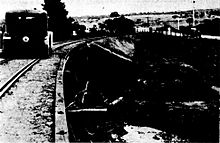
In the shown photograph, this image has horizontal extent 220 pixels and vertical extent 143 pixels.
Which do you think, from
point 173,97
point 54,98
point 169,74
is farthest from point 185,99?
point 54,98

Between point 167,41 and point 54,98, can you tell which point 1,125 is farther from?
point 167,41

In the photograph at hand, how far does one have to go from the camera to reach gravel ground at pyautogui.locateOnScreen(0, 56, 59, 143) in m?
6.46

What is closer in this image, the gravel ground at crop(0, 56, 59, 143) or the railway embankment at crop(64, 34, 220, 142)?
the gravel ground at crop(0, 56, 59, 143)

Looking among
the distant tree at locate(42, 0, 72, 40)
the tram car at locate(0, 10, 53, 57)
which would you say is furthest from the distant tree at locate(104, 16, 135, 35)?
the tram car at locate(0, 10, 53, 57)

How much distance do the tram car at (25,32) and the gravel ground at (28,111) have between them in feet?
23.5

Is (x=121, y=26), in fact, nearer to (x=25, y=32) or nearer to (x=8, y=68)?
(x=25, y=32)

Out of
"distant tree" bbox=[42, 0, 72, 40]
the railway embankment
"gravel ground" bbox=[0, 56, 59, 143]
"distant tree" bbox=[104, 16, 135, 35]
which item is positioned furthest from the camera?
"distant tree" bbox=[42, 0, 72, 40]

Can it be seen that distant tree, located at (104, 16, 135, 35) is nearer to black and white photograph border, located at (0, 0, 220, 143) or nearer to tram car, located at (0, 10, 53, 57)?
black and white photograph border, located at (0, 0, 220, 143)

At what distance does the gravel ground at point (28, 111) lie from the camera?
646 cm

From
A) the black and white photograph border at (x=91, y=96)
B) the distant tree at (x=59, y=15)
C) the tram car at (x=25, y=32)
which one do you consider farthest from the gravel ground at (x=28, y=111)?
the distant tree at (x=59, y=15)

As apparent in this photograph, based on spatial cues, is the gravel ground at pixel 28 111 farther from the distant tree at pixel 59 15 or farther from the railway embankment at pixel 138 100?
the distant tree at pixel 59 15

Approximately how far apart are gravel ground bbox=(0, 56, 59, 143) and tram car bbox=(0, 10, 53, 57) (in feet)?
23.5

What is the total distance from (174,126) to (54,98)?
4.40 m

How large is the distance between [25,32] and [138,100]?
8306 mm
